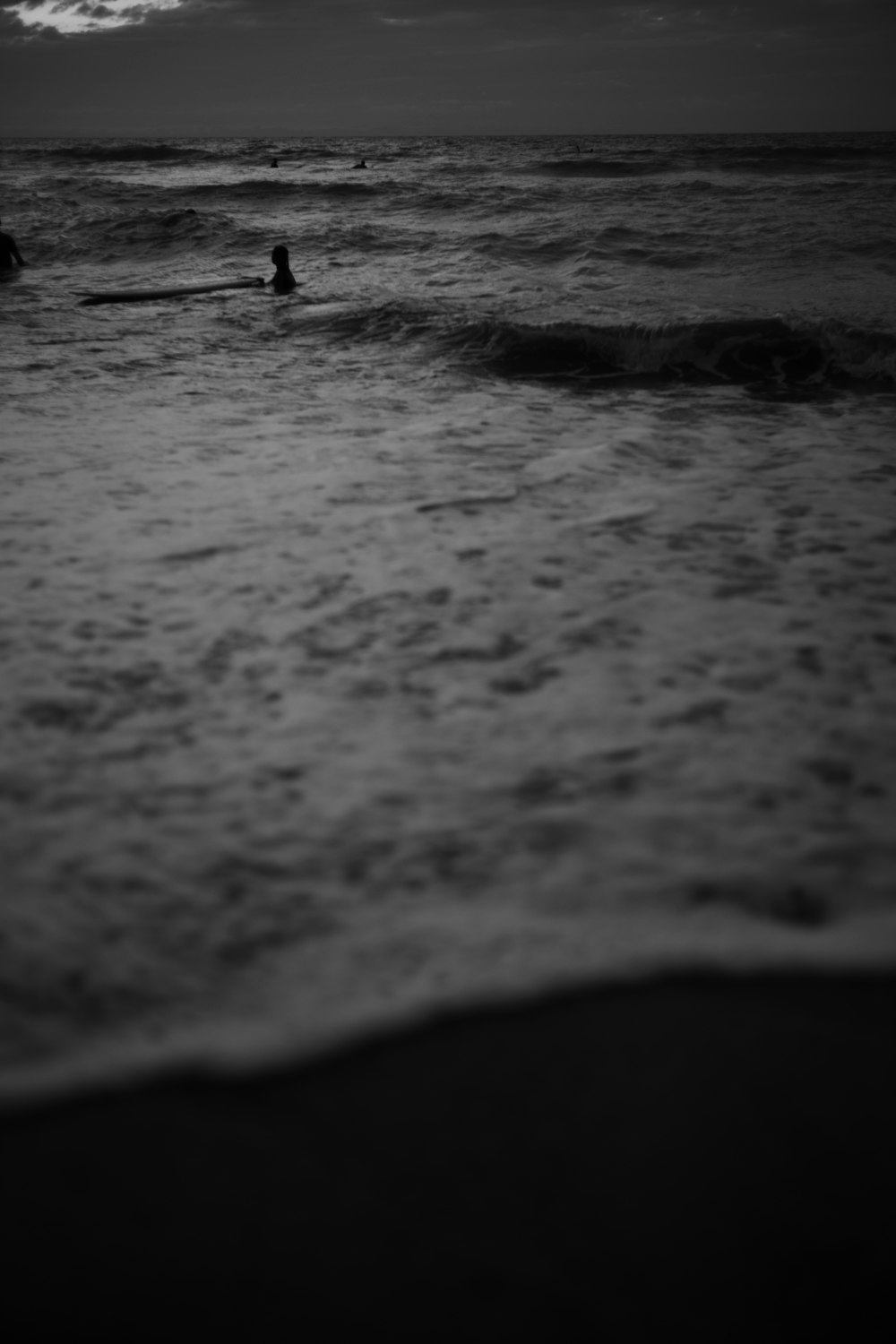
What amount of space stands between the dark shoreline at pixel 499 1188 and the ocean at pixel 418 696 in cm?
11

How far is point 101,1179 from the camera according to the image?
4.33 ft

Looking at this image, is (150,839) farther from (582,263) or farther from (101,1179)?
(582,263)

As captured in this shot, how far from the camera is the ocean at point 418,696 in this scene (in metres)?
1.70

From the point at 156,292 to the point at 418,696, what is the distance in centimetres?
1040

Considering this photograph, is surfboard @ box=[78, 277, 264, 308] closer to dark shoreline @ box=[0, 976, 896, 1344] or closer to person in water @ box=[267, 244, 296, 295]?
person in water @ box=[267, 244, 296, 295]

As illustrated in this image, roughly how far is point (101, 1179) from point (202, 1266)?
0.73ft

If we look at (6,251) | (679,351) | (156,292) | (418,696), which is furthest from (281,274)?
(418,696)

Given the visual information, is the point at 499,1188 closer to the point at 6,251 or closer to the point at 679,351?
the point at 679,351

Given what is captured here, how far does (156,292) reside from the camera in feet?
36.1

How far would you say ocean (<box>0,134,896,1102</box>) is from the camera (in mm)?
1695

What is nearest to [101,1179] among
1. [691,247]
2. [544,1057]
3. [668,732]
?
[544,1057]

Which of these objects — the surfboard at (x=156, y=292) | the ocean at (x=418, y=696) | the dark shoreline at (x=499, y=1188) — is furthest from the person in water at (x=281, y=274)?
the dark shoreline at (x=499, y=1188)

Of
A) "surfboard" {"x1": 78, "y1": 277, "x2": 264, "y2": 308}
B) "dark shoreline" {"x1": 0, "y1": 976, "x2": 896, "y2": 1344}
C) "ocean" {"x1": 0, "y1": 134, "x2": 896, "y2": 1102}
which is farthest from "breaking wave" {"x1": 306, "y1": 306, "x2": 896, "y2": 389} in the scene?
"dark shoreline" {"x1": 0, "y1": 976, "x2": 896, "y2": 1344}

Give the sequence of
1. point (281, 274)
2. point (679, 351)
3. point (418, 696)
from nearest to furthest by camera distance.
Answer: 1. point (418, 696)
2. point (679, 351)
3. point (281, 274)
